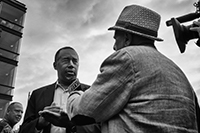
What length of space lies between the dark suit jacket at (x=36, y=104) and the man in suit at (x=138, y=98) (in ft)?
4.09

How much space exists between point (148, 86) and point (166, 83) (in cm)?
12

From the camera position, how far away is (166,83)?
4.66 ft

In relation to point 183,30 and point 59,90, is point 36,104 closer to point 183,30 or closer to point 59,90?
point 59,90

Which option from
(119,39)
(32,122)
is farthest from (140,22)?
(32,122)

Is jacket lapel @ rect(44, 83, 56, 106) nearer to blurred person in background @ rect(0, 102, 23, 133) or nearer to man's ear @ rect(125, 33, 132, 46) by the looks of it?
man's ear @ rect(125, 33, 132, 46)

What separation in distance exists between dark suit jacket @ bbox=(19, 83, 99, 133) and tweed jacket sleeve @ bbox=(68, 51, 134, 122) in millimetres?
1325

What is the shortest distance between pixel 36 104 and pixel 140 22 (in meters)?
1.93

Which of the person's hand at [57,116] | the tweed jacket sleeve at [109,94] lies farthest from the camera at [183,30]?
the person's hand at [57,116]

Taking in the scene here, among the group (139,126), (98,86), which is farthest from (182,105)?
(98,86)

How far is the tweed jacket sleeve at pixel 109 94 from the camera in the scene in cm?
140

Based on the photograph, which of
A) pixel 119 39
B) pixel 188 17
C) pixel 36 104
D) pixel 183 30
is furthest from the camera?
pixel 36 104

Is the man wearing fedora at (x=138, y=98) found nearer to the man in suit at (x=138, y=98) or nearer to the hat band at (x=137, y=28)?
the man in suit at (x=138, y=98)

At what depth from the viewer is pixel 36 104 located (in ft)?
9.78

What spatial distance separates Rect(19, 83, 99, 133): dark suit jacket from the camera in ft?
8.54
